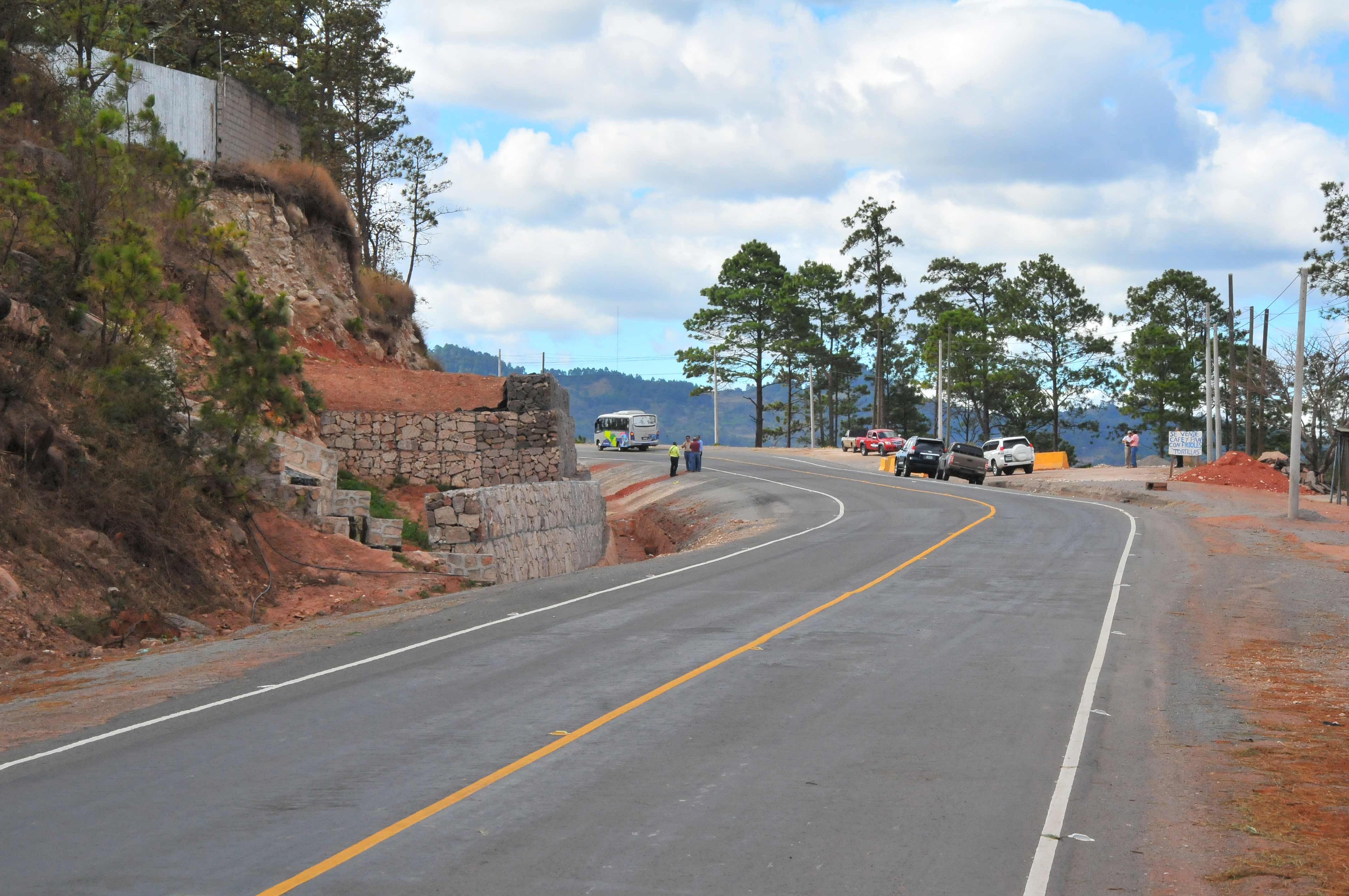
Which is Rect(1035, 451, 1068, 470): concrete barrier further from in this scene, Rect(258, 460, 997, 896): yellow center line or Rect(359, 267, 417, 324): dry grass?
Rect(258, 460, 997, 896): yellow center line

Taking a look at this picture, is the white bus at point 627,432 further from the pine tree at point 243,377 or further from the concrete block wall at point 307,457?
the pine tree at point 243,377

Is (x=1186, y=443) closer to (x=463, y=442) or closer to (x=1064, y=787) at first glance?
(x=463, y=442)

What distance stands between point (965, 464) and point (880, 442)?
75.2 ft

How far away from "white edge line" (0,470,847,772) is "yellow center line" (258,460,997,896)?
3.41 metres

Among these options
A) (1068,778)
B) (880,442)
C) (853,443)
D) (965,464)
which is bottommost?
(1068,778)

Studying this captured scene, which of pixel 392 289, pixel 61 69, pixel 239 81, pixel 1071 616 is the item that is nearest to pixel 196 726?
pixel 1071 616

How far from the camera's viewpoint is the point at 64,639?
1521 cm

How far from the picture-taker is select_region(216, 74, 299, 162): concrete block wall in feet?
117

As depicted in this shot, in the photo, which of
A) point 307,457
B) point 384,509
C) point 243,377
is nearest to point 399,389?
point 384,509

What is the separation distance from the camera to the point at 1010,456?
183ft

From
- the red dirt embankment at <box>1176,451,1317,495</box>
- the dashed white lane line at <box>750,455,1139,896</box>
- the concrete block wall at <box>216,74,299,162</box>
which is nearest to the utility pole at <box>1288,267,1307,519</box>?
the red dirt embankment at <box>1176,451,1317,495</box>

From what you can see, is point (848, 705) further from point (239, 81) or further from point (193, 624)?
point (239, 81)

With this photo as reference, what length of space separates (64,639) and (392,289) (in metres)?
29.4

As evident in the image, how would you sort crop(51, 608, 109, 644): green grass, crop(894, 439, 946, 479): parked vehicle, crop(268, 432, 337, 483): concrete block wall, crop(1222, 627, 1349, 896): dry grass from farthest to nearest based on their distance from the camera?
crop(894, 439, 946, 479): parked vehicle < crop(268, 432, 337, 483): concrete block wall < crop(51, 608, 109, 644): green grass < crop(1222, 627, 1349, 896): dry grass
